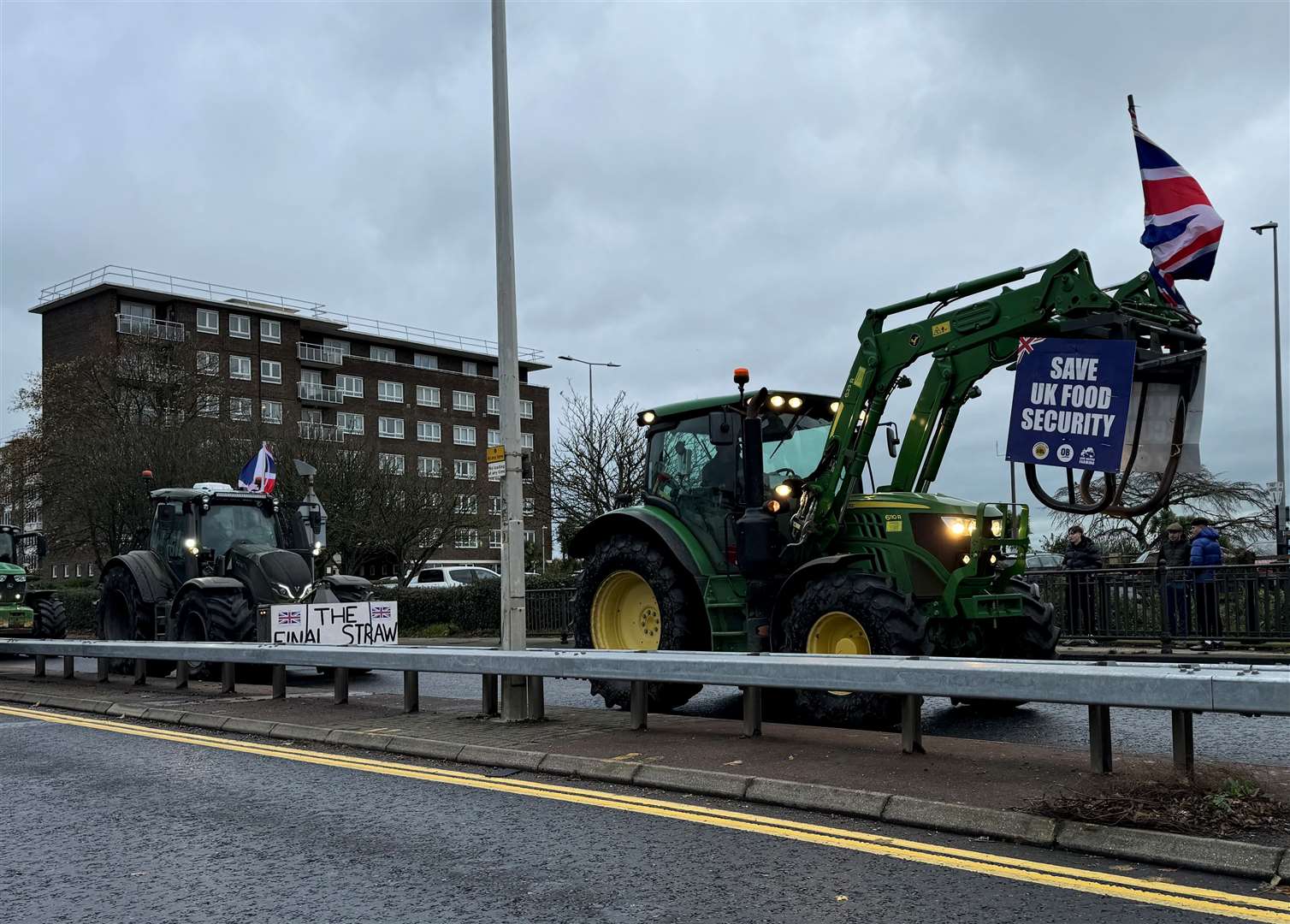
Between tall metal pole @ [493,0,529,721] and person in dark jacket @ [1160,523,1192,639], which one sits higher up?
tall metal pole @ [493,0,529,721]

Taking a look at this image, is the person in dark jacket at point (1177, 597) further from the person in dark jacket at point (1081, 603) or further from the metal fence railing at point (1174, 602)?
the person in dark jacket at point (1081, 603)

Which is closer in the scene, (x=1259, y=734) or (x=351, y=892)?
(x=351, y=892)

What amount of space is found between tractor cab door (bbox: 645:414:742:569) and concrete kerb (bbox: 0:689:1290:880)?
3.29 metres

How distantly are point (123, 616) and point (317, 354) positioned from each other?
60.1 metres

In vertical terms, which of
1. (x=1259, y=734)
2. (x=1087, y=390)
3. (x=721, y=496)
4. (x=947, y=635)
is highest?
(x=1087, y=390)

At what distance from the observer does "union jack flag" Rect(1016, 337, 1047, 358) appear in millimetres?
9562

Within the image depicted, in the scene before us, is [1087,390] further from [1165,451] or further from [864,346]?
[864,346]

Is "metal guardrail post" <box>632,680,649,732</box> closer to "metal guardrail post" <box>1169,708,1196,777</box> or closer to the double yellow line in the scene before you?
the double yellow line

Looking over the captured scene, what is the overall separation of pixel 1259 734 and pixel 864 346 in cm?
428

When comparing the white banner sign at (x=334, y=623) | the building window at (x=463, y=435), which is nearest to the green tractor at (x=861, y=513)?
the white banner sign at (x=334, y=623)

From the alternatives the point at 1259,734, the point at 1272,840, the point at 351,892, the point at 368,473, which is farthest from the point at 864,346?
the point at 368,473

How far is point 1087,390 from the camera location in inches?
361

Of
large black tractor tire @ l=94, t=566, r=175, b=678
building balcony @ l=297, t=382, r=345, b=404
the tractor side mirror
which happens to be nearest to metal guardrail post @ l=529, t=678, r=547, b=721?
the tractor side mirror

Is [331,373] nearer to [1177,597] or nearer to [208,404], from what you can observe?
[208,404]
